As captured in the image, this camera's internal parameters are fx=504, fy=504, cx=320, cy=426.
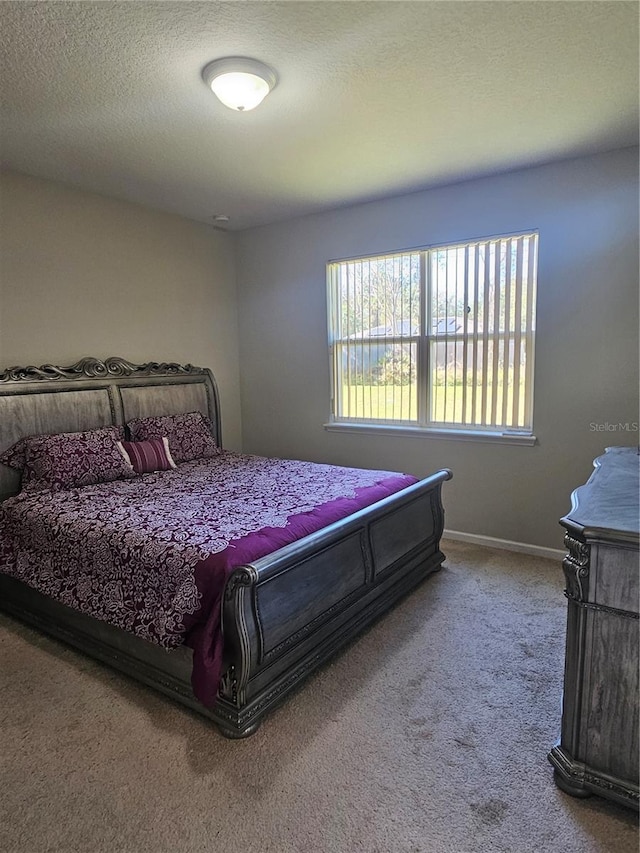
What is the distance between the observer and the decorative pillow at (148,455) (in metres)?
3.50

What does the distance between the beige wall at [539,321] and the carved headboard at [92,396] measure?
85 cm

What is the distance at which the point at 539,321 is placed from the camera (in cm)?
351

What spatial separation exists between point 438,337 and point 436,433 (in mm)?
760

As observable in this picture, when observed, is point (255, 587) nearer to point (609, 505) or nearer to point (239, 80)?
point (609, 505)

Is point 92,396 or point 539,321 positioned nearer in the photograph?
point 539,321

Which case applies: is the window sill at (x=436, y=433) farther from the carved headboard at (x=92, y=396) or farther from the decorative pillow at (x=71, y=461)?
the decorative pillow at (x=71, y=461)

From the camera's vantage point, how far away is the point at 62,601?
2.45m

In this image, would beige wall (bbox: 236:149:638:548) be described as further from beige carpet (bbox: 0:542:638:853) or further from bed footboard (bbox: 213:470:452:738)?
beige carpet (bbox: 0:542:638:853)

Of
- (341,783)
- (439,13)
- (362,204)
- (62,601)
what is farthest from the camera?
(362,204)

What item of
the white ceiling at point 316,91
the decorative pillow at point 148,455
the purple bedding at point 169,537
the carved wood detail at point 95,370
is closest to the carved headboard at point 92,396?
the carved wood detail at point 95,370

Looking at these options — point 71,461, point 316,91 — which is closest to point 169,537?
point 71,461

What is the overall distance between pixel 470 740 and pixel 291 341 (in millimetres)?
3576

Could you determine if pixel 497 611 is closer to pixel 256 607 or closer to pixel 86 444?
pixel 256 607

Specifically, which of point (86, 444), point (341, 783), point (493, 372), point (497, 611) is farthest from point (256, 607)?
point (493, 372)
